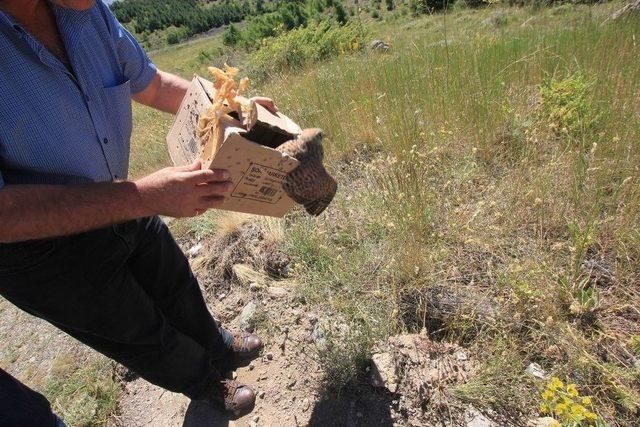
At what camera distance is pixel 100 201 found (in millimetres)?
1174

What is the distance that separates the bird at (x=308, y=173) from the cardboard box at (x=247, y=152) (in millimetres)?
32

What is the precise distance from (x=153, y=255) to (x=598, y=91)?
287 centimetres

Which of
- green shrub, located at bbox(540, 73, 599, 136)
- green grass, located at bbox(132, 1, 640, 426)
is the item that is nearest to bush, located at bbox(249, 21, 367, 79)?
green grass, located at bbox(132, 1, 640, 426)

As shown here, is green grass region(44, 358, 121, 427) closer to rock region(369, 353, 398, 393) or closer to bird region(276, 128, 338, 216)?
rock region(369, 353, 398, 393)

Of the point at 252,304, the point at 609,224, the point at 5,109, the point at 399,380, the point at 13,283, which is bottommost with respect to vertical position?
the point at 252,304

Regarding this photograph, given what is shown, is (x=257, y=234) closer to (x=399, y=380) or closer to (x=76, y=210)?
(x=399, y=380)

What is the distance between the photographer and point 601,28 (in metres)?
3.47

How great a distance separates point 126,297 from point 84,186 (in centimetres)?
51

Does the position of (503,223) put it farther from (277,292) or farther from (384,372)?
(277,292)

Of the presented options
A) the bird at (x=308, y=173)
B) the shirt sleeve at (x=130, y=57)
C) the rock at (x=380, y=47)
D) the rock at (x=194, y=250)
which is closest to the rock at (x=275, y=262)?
the rock at (x=194, y=250)

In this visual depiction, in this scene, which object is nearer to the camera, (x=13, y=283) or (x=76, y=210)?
(x=76, y=210)

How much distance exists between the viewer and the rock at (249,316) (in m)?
2.30

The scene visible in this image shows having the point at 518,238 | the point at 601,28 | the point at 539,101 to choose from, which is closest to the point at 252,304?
the point at 518,238

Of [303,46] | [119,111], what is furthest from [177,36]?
[119,111]
